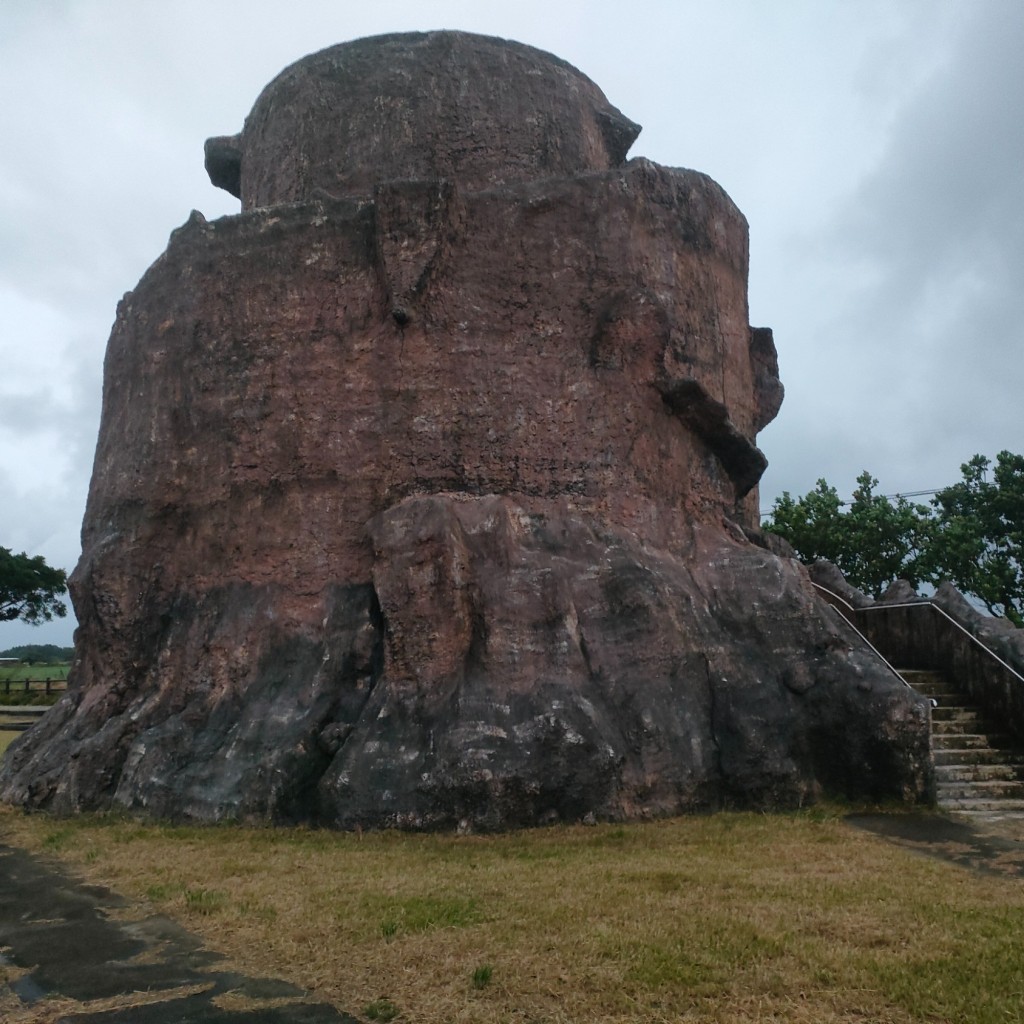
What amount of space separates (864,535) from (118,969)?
22.4m

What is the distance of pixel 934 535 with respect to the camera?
24125 millimetres

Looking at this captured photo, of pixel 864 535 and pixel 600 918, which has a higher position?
pixel 864 535

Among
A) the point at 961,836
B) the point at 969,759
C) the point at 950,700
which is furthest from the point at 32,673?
the point at 961,836

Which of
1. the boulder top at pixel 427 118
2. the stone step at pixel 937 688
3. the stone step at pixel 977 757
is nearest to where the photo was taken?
the stone step at pixel 977 757

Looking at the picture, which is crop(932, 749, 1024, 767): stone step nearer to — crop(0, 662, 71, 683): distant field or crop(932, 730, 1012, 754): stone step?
crop(932, 730, 1012, 754): stone step

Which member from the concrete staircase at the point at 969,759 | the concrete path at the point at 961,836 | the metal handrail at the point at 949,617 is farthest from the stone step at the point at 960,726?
the concrete path at the point at 961,836

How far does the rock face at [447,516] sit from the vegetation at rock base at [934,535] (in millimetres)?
15040

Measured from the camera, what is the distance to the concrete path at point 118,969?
3.98 m

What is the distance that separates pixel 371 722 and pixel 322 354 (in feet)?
11.1

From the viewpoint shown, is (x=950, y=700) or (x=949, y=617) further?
(x=949, y=617)

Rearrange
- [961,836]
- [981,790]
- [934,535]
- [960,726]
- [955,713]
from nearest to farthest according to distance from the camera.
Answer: [961,836] < [981,790] < [960,726] < [955,713] < [934,535]

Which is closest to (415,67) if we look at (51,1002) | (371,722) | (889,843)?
(371,722)

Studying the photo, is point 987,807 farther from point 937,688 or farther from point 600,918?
point 600,918

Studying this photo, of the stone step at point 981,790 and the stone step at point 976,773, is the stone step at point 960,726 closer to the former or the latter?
the stone step at point 976,773
